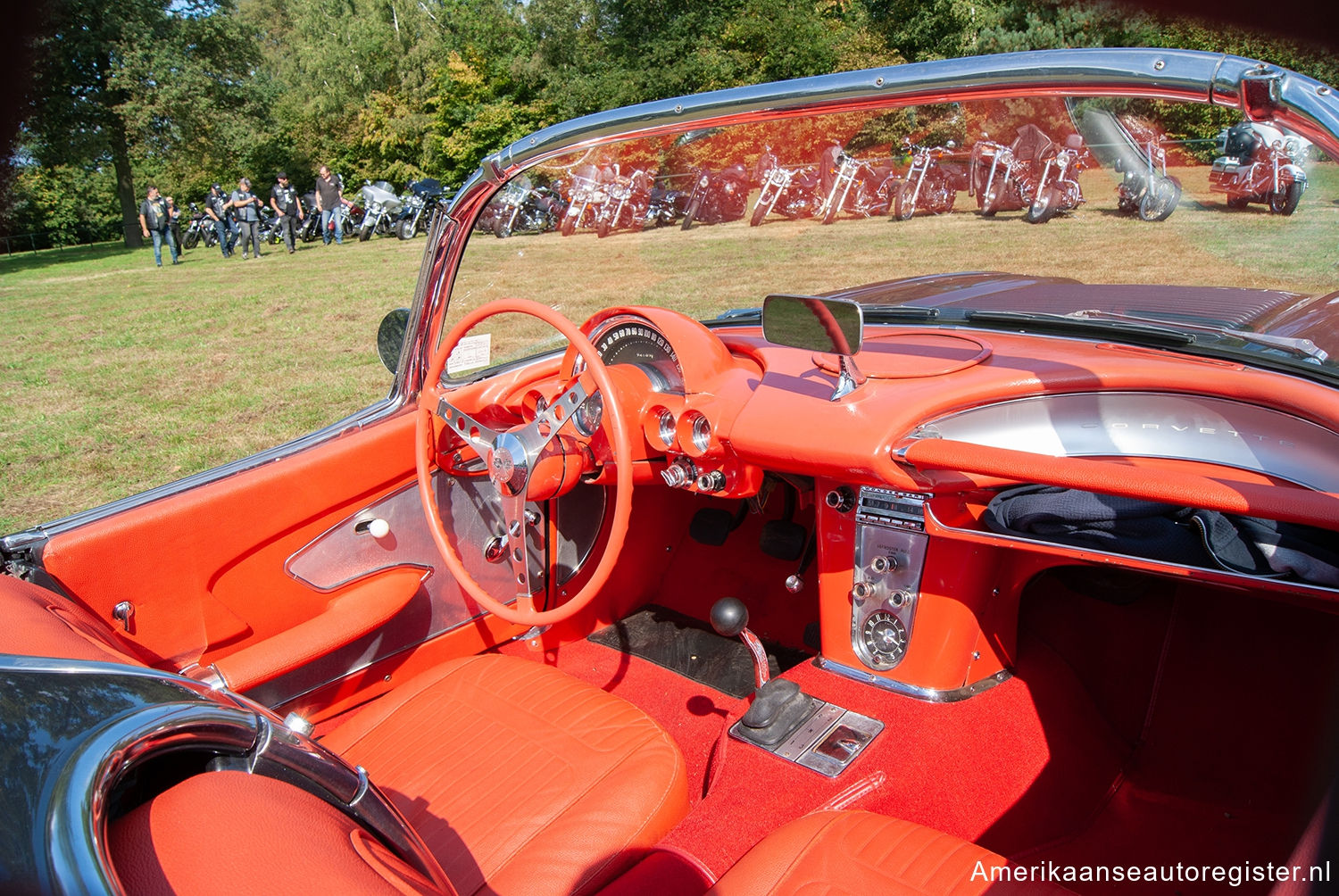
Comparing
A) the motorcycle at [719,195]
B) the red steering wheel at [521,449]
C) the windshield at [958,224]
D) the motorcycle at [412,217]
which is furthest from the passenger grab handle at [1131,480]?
the motorcycle at [412,217]

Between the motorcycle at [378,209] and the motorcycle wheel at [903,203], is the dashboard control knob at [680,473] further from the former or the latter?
the motorcycle at [378,209]

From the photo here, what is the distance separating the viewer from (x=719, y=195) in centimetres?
222

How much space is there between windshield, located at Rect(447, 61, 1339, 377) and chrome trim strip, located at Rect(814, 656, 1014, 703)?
0.93 metres

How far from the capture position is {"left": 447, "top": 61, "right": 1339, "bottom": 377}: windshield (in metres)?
1.51

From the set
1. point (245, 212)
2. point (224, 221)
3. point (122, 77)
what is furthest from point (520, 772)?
point (224, 221)

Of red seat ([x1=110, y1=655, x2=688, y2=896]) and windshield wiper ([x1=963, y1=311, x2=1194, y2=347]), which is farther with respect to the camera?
windshield wiper ([x1=963, y1=311, x2=1194, y2=347])

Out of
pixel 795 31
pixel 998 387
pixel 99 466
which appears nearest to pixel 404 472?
pixel 998 387

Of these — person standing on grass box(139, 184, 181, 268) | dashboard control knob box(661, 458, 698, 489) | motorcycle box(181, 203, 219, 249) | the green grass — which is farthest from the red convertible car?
motorcycle box(181, 203, 219, 249)

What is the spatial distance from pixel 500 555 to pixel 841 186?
1.42 meters

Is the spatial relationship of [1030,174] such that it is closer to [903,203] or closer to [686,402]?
[903,203]

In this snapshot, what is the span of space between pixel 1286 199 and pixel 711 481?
4.09 feet

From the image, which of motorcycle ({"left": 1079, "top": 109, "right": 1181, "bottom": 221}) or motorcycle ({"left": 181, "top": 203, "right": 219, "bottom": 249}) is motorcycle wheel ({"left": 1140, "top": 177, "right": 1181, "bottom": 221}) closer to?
motorcycle ({"left": 1079, "top": 109, "right": 1181, "bottom": 221})

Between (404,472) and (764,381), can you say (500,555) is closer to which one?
(404,472)

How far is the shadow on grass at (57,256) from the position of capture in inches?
896
